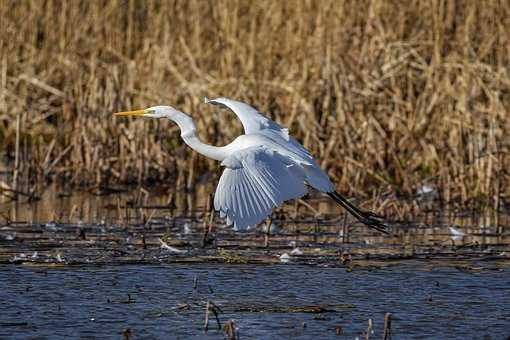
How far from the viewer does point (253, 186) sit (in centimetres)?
572

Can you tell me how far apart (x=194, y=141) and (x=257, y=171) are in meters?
1.22

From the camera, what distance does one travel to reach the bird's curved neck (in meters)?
7.03

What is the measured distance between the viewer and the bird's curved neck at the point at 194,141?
7.03 m

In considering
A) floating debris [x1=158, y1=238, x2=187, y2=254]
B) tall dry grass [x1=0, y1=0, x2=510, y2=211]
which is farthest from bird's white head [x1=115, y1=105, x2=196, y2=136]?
tall dry grass [x1=0, y1=0, x2=510, y2=211]

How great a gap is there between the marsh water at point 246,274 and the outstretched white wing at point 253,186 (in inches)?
19.3

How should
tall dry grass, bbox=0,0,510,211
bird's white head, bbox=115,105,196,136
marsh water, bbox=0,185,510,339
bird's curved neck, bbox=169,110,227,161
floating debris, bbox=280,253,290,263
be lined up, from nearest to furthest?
marsh water, bbox=0,185,510,339 → floating debris, bbox=280,253,290,263 → bird's curved neck, bbox=169,110,227,161 → bird's white head, bbox=115,105,196,136 → tall dry grass, bbox=0,0,510,211

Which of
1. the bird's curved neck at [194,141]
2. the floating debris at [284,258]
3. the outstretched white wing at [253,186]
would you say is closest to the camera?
the outstretched white wing at [253,186]

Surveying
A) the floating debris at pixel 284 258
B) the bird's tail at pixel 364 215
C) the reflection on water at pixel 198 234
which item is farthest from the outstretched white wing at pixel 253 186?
the bird's tail at pixel 364 215

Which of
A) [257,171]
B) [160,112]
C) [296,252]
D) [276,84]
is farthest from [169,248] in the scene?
[276,84]

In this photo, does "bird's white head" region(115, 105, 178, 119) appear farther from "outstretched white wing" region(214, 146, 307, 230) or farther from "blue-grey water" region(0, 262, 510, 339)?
"blue-grey water" region(0, 262, 510, 339)

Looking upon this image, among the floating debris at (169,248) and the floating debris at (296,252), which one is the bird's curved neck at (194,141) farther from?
the floating debris at (296,252)

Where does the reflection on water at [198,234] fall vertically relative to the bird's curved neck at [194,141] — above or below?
below

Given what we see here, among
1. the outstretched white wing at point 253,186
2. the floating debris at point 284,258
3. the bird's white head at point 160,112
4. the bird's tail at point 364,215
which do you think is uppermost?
the bird's white head at point 160,112

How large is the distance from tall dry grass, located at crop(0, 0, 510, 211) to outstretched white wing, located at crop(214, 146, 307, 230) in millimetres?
2613
